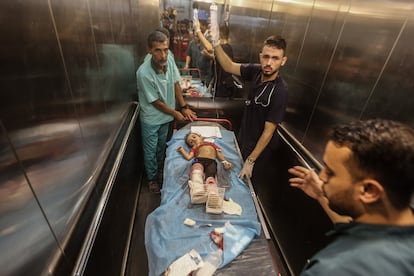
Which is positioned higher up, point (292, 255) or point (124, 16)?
point (124, 16)

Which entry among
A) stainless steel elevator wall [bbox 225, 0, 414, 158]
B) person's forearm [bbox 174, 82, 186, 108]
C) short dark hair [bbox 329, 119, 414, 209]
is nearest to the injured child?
person's forearm [bbox 174, 82, 186, 108]

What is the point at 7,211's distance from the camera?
0.64 metres

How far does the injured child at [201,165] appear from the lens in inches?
71.2

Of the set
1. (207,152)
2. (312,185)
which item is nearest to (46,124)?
(312,185)

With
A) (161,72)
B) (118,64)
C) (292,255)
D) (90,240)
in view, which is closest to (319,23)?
(161,72)

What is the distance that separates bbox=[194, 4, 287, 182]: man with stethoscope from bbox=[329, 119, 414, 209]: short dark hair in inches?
51.7

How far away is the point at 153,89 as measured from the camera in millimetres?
2502

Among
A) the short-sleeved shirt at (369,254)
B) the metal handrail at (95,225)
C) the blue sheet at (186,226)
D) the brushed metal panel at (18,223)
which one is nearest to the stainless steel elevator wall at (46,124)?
the brushed metal panel at (18,223)

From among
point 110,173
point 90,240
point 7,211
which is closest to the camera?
point 7,211

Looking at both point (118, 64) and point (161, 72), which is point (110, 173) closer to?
point (118, 64)

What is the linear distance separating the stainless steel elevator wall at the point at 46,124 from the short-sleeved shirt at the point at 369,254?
941mm

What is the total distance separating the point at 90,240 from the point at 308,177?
1248 millimetres

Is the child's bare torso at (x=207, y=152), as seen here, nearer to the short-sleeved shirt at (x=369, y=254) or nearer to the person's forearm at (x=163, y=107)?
the person's forearm at (x=163, y=107)

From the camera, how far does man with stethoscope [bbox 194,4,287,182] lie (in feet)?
6.50
